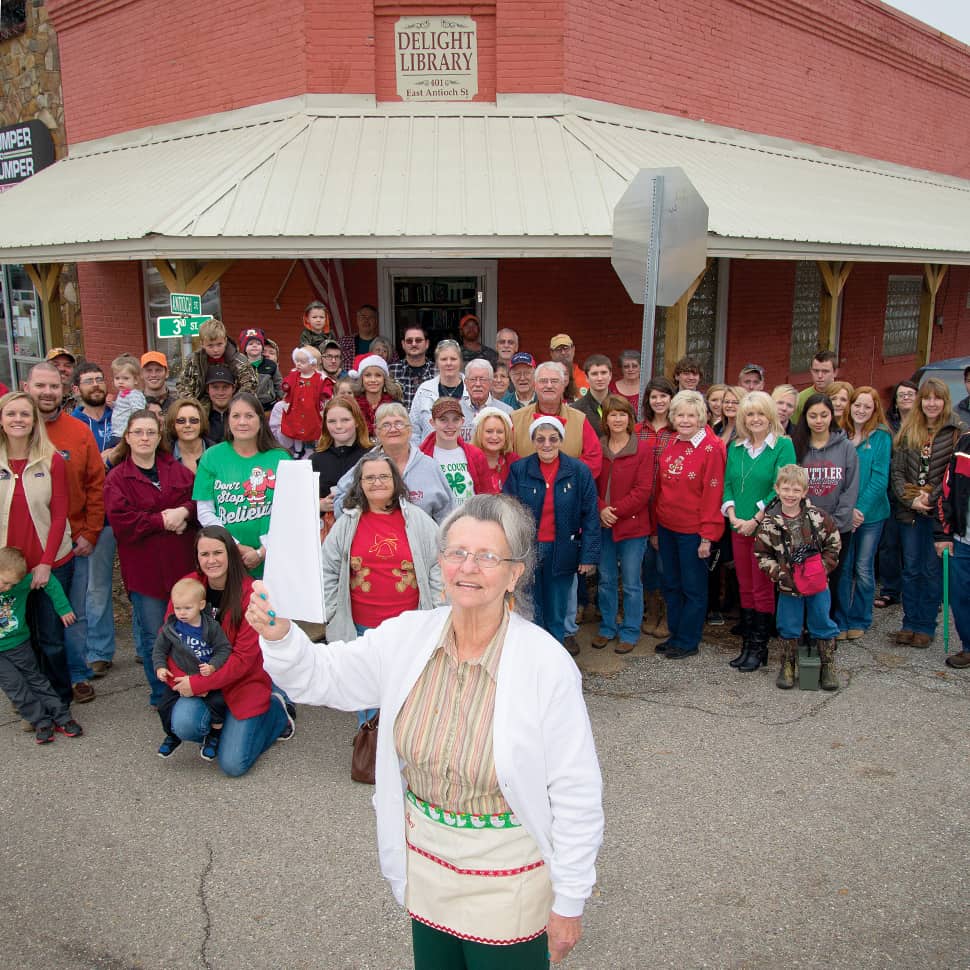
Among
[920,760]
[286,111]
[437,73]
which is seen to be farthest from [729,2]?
[920,760]

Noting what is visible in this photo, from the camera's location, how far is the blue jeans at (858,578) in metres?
6.16

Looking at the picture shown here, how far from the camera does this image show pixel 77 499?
550 centimetres

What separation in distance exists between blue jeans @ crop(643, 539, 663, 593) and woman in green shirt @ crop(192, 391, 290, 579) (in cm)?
276

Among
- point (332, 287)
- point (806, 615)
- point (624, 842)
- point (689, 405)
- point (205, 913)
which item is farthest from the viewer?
point (332, 287)

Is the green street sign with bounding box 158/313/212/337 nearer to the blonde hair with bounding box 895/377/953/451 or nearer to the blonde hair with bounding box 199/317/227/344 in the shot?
the blonde hair with bounding box 199/317/227/344

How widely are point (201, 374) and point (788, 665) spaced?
4.63m

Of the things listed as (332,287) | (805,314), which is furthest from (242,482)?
(805,314)

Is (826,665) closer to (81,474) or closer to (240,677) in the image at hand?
(240,677)

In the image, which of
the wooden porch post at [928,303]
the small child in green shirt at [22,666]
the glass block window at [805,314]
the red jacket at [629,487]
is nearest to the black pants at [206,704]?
the small child in green shirt at [22,666]

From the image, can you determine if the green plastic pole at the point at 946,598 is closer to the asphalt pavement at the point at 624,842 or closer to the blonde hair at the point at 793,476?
the asphalt pavement at the point at 624,842

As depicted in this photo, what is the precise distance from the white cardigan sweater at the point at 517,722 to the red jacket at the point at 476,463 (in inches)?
126

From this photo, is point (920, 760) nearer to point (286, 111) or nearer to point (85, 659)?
point (85, 659)

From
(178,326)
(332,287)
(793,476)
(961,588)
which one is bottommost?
(961,588)

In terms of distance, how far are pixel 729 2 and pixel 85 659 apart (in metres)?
11.3
